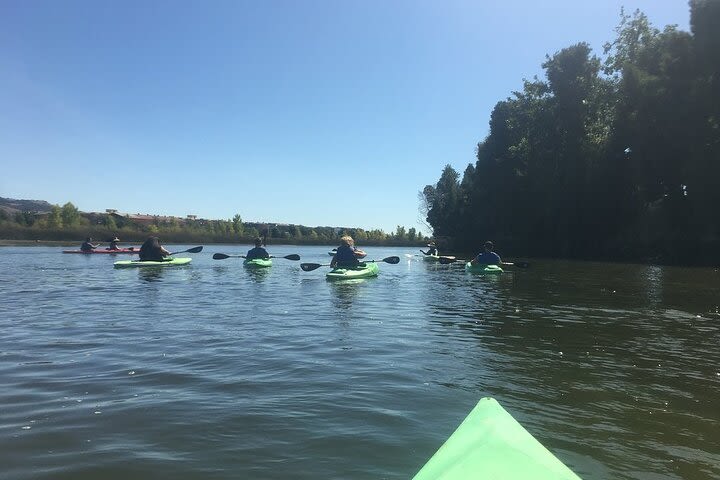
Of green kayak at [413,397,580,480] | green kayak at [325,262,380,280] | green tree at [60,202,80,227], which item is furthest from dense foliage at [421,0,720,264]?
green tree at [60,202,80,227]

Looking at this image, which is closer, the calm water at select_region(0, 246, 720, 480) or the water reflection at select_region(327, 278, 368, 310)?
the calm water at select_region(0, 246, 720, 480)

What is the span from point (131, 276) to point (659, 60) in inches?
1538

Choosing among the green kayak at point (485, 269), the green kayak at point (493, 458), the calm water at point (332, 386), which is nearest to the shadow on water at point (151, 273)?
the calm water at point (332, 386)

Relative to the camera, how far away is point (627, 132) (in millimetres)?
38406

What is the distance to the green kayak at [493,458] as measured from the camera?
279 centimetres

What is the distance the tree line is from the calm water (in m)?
60.5

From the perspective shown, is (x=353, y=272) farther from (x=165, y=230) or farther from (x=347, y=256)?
(x=165, y=230)

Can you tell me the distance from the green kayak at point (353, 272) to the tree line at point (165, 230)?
2083 inches

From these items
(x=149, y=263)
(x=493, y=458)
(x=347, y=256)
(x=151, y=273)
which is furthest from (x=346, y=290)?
(x=493, y=458)

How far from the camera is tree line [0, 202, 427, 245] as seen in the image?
66875 millimetres

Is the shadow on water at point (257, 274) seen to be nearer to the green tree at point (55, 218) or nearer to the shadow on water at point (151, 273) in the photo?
the shadow on water at point (151, 273)

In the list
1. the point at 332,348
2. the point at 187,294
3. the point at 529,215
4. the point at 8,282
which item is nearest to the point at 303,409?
the point at 332,348

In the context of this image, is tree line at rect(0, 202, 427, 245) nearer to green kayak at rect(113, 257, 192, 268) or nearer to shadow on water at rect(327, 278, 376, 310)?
green kayak at rect(113, 257, 192, 268)

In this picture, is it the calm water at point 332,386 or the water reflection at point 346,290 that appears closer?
the calm water at point 332,386
